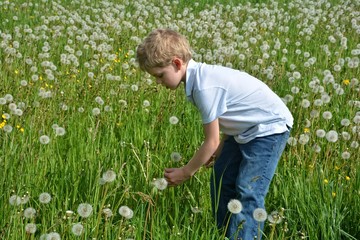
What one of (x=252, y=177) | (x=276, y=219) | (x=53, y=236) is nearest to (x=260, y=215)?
(x=276, y=219)

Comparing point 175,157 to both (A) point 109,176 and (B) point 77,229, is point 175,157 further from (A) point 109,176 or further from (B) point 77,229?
(B) point 77,229

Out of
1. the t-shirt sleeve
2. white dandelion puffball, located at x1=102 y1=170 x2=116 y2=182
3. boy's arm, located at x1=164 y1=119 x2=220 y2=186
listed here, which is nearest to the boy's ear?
the t-shirt sleeve

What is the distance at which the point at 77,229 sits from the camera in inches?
108

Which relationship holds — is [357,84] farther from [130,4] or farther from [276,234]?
[130,4]

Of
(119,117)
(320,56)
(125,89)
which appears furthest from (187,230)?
(320,56)

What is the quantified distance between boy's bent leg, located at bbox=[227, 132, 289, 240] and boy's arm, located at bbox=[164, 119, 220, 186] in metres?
0.23

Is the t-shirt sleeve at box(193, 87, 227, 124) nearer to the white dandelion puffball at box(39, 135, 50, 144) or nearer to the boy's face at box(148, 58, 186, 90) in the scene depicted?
the boy's face at box(148, 58, 186, 90)

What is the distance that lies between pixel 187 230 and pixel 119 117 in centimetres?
165

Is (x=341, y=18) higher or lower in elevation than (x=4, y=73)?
higher

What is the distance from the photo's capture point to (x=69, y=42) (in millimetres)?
7145

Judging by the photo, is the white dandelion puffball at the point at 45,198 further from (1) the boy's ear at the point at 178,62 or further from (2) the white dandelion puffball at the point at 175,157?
(1) the boy's ear at the point at 178,62

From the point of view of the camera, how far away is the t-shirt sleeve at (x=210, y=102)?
10.1ft

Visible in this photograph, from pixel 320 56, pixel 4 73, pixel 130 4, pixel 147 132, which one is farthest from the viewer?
pixel 130 4

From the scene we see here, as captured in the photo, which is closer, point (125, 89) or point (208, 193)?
point (208, 193)
